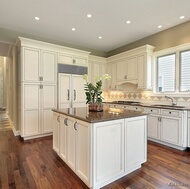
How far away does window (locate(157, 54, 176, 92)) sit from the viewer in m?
3.91

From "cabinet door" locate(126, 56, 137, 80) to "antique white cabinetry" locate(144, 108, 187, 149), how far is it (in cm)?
132

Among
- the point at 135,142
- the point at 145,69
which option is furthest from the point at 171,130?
the point at 145,69

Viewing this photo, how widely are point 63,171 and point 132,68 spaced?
357 cm

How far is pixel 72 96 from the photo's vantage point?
4602 mm

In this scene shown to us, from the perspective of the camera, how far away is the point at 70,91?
455 centimetres

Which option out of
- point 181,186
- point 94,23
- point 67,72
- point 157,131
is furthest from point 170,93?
point 67,72

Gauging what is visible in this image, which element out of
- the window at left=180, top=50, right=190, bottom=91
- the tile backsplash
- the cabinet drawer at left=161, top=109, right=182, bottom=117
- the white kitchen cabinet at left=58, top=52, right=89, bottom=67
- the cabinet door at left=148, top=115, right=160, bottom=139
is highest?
the white kitchen cabinet at left=58, top=52, right=89, bottom=67

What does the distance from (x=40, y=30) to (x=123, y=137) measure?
12.3ft

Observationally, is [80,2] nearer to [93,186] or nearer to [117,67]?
[117,67]

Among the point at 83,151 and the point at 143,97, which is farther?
the point at 143,97

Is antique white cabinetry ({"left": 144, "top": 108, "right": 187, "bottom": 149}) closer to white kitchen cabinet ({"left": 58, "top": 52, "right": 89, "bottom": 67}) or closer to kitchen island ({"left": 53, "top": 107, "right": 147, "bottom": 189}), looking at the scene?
kitchen island ({"left": 53, "top": 107, "right": 147, "bottom": 189})

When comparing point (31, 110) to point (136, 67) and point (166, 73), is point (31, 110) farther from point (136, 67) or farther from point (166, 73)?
point (166, 73)

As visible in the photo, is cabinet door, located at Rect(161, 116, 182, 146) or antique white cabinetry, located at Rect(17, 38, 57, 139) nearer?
cabinet door, located at Rect(161, 116, 182, 146)

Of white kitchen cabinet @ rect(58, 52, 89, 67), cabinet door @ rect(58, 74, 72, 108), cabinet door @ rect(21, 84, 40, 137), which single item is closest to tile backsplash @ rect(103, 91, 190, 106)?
white kitchen cabinet @ rect(58, 52, 89, 67)
